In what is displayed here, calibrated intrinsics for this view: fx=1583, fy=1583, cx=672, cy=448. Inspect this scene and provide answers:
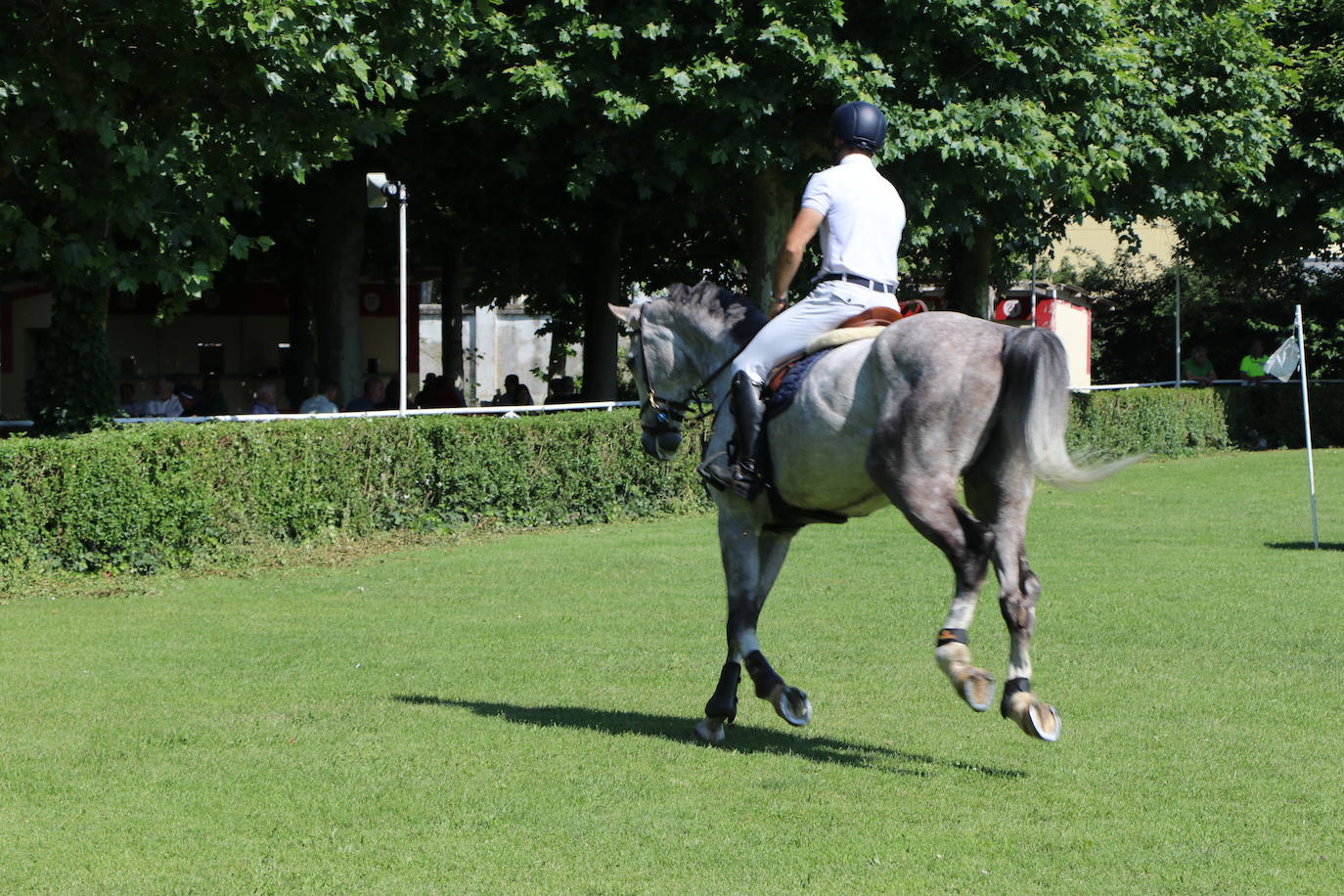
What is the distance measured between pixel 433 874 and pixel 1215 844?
309 centimetres

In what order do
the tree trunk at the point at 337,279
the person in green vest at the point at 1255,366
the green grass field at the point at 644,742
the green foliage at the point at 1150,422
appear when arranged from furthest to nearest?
the person in green vest at the point at 1255,366
the green foliage at the point at 1150,422
the tree trunk at the point at 337,279
the green grass field at the point at 644,742

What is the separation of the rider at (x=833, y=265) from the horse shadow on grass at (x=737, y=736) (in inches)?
53.1

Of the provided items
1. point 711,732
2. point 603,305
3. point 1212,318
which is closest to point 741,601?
point 711,732

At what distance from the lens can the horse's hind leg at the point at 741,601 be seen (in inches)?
327

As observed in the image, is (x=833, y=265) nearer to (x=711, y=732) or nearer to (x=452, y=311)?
(x=711, y=732)

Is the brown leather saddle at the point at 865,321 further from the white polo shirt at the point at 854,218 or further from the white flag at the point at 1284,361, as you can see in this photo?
the white flag at the point at 1284,361

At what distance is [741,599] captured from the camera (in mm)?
8492

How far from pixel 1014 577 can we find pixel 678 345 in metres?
2.53

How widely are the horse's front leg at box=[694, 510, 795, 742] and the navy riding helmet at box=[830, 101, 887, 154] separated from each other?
1983 millimetres

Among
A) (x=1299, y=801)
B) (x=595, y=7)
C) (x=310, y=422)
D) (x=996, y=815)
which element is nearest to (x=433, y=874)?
(x=996, y=815)

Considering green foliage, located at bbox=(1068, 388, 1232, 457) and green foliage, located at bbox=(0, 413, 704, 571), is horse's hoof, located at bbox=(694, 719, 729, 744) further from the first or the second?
green foliage, located at bbox=(1068, 388, 1232, 457)

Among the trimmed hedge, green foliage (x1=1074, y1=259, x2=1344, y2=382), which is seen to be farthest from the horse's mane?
green foliage (x1=1074, y1=259, x2=1344, y2=382)

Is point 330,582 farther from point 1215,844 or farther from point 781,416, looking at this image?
point 1215,844

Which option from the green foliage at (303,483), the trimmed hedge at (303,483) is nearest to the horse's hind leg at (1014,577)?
the trimmed hedge at (303,483)
